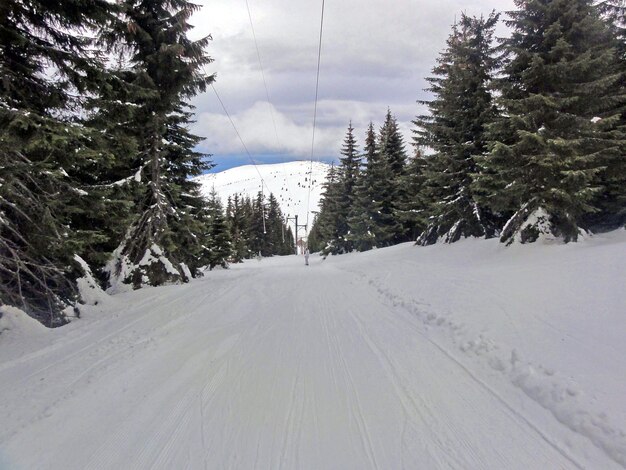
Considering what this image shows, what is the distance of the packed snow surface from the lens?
2770 mm

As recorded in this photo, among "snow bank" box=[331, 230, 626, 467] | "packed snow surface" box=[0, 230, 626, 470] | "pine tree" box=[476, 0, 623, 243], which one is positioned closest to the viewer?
"packed snow surface" box=[0, 230, 626, 470]

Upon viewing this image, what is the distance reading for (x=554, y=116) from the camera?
952cm

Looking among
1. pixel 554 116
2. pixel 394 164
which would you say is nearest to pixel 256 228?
pixel 394 164

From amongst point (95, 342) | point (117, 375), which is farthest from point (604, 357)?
point (95, 342)

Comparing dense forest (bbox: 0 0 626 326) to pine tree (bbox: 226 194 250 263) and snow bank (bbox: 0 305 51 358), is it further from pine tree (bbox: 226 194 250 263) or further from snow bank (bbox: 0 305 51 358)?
pine tree (bbox: 226 194 250 263)

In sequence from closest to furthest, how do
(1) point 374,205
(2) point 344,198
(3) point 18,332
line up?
(3) point 18,332 < (1) point 374,205 < (2) point 344,198

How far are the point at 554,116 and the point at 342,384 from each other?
31.8ft

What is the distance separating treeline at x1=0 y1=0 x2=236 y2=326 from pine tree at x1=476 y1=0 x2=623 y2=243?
960 centimetres

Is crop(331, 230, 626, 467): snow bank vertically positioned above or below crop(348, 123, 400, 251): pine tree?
below

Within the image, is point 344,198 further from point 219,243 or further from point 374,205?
point 219,243

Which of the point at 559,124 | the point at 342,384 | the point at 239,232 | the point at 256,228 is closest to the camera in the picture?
the point at 342,384

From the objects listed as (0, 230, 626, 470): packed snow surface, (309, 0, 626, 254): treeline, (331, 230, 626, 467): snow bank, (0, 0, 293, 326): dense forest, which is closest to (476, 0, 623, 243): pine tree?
(309, 0, 626, 254): treeline

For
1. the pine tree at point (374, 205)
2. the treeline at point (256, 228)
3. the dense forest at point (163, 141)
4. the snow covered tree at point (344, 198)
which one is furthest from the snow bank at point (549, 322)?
the treeline at point (256, 228)

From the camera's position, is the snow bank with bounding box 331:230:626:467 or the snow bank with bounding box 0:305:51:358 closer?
the snow bank with bounding box 331:230:626:467
